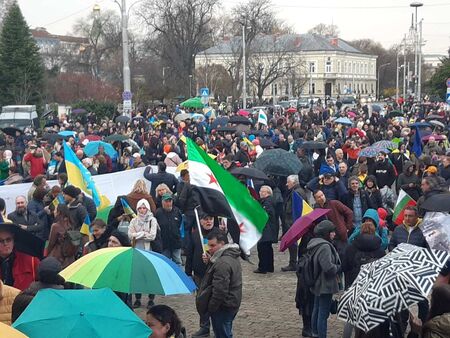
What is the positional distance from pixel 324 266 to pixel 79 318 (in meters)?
3.58

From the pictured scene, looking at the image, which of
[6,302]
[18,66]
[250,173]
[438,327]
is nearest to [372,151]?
[250,173]

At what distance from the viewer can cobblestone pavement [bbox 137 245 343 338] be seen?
902cm

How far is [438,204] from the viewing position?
8.76m

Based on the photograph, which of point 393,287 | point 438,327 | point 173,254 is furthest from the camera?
point 173,254

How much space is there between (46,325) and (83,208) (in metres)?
5.54

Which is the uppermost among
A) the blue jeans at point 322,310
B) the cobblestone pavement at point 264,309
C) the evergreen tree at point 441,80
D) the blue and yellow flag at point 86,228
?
the evergreen tree at point 441,80

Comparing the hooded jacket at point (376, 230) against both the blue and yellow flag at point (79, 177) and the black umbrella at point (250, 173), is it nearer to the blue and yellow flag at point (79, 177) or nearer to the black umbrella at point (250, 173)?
the black umbrella at point (250, 173)

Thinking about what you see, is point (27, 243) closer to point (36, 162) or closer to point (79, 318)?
point (79, 318)

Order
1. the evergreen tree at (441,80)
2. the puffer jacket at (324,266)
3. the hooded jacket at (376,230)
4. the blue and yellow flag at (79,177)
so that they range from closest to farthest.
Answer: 1. the puffer jacket at (324,266)
2. the hooded jacket at (376,230)
3. the blue and yellow flag at (79,177)
4. the evergreen tree at (441,80)

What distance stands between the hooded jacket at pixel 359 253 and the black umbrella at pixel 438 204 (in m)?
0.82

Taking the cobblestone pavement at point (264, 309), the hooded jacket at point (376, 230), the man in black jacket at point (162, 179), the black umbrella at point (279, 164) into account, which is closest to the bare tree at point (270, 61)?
the black umbrella at point (279, 164)

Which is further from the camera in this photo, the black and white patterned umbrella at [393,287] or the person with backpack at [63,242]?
the person with backpack at [63,242]

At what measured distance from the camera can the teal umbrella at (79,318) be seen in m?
4.76

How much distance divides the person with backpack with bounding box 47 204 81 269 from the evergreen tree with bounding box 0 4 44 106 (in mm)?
43936
